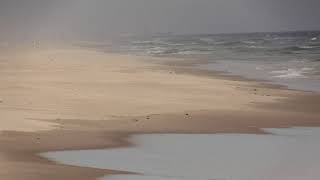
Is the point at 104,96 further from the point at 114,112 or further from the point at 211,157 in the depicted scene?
the point at 211,157

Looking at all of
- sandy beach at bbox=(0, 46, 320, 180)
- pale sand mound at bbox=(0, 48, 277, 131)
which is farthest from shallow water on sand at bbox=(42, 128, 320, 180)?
pale sand mound at bbox=(0, 48, 277, 131)

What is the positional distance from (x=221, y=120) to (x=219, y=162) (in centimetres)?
429

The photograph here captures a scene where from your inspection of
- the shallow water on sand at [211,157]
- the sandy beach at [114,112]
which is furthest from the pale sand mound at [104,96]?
the shallow water on sand at [211,157]

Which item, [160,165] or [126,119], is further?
[126,119]

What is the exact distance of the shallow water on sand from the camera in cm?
910

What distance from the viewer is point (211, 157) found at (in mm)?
10203

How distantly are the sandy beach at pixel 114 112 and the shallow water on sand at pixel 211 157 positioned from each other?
0.48 meters

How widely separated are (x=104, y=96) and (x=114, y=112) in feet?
11.4

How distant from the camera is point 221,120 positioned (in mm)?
14094

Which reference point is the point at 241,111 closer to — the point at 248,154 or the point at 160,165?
the point at 248,154

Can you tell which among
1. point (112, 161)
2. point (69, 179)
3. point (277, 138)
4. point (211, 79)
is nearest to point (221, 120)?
point (277, 138)

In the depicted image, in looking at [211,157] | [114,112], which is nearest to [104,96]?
[114,112]

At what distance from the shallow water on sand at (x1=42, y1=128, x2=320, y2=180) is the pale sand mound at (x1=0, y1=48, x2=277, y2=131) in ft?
8.61

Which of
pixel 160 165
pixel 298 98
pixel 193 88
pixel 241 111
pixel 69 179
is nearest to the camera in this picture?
pixel 69 179
